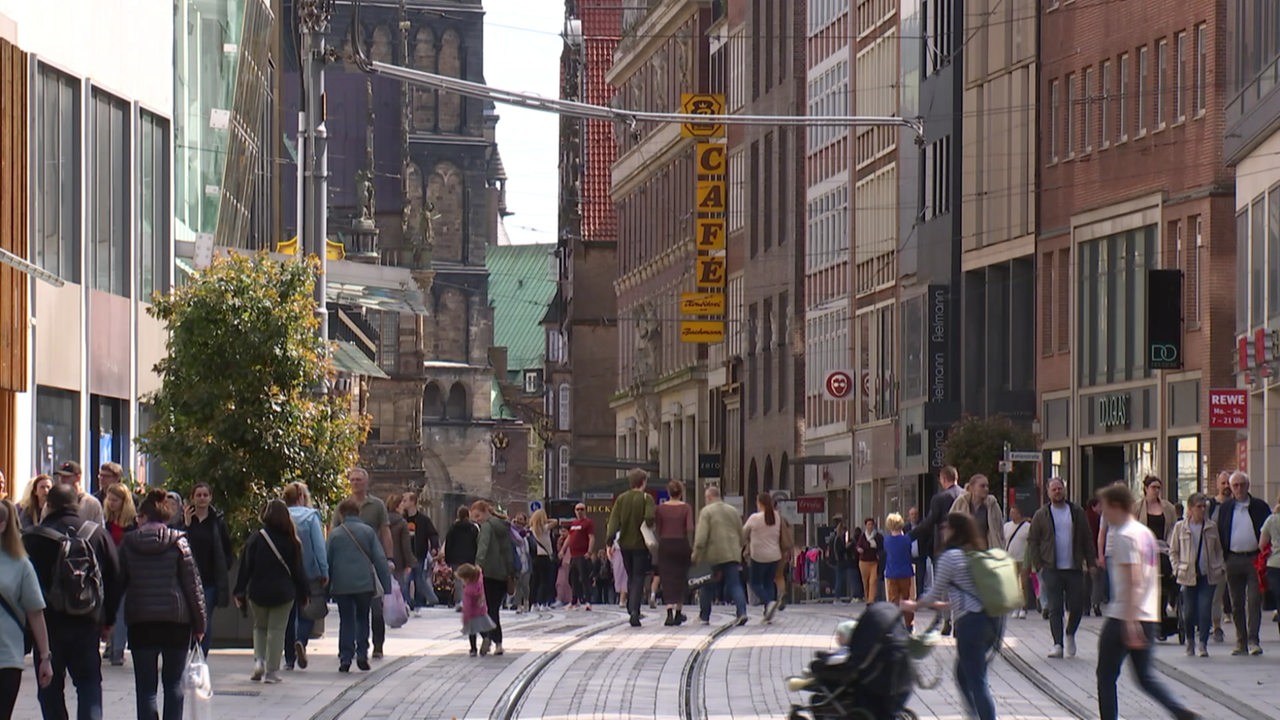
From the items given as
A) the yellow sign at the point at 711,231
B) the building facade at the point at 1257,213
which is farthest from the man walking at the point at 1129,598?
the yellow sign at the point at 711,231

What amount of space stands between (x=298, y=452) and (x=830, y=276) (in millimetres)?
44294

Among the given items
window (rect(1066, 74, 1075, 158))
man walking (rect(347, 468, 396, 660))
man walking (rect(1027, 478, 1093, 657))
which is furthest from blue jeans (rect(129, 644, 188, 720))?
window (rect(1066, 74, 1075, 158))

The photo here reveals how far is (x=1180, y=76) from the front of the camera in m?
46.8

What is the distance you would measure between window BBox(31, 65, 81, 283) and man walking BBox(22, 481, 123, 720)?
17499 mm

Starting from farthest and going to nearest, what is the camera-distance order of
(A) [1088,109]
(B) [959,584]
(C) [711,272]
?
(C) [711,272]
(A) [1088,109]
(B) [959,584]

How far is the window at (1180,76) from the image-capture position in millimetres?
46500

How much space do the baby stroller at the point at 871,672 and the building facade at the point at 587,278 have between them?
91.7 metres

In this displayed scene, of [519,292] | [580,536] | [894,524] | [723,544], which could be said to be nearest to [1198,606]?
[723,544]

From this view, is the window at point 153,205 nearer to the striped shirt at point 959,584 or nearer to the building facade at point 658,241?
the striped shirt at point 959,584

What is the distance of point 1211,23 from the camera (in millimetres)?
45000

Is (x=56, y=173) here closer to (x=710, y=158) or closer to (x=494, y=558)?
(x=494, y=558)

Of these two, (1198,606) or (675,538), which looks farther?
(675,538)

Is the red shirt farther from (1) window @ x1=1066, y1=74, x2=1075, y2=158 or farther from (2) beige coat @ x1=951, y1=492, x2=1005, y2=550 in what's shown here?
(2) beige coat @ x1=951, y1=492, x2=1005, y2=550

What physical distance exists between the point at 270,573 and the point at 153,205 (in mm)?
19389
